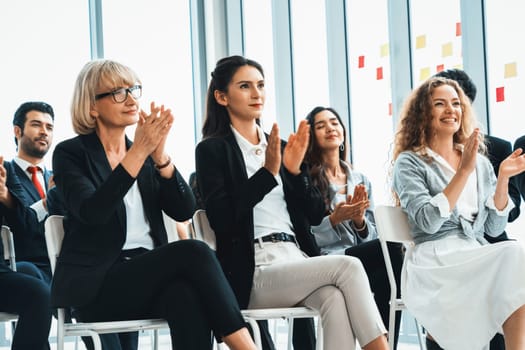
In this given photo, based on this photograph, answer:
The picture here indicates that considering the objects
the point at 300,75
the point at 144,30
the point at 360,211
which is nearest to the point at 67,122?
the point at 144,30

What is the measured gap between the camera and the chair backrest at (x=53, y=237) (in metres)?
2.47

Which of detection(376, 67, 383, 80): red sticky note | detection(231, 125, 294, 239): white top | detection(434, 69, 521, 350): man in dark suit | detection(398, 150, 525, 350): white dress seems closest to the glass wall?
detection(434, 69, 521, 350): man in dark suit

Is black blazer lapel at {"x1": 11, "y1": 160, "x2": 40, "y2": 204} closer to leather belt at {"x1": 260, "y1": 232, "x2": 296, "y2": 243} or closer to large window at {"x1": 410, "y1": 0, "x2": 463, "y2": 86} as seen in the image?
leather belt at {"x1": 260, "y1": 232, "x2": 296, "y2": 243}

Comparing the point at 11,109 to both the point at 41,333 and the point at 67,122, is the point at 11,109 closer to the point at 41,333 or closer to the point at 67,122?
the point at 67,122

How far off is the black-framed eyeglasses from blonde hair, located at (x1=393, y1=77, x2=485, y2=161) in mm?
1325

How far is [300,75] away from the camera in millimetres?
6148

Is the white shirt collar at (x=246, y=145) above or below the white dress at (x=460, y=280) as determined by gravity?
above

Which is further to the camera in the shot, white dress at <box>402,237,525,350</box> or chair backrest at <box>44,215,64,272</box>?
white dress at <box>402,237,525,350</box>

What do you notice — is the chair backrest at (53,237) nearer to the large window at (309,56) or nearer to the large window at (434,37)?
the large window at (434,37)

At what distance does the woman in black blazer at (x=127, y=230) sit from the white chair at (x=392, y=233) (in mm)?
818

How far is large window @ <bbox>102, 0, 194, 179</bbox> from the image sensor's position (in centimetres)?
656

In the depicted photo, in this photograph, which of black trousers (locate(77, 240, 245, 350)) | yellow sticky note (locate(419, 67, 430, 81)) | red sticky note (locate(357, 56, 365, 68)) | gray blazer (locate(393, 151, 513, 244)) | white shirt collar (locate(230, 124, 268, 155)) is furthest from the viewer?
red sticky note (locate(357, 56, 365, 68))

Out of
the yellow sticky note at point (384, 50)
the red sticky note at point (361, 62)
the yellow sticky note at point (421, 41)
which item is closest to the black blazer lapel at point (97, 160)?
the yellow sticky note at point (421, 41)

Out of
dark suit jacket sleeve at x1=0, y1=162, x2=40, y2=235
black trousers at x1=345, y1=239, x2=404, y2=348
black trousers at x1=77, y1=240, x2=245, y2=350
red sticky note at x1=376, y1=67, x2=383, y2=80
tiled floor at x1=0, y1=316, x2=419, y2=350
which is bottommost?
tiled floor at x1=0, y1=316, x2=419, y2=350
